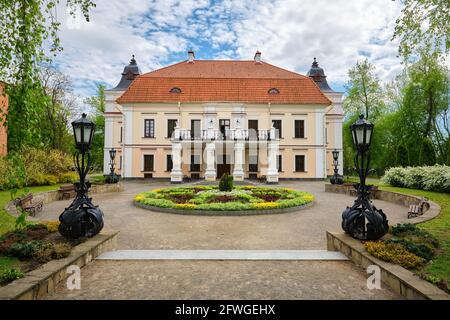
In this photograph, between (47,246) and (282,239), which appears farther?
(282,239)

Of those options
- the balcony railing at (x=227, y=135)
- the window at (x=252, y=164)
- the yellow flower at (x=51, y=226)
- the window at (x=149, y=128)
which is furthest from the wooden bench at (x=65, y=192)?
the window at (x=252, y=164)

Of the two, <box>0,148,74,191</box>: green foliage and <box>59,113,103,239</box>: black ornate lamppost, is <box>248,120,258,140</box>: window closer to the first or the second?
<box>0,148,74,191</box>: green foliage

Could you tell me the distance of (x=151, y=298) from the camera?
3.45 meters

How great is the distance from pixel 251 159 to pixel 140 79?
15.2 metres

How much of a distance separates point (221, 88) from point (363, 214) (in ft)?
80.3

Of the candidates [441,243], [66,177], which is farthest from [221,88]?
[441,243]

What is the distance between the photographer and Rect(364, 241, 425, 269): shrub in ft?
13.2

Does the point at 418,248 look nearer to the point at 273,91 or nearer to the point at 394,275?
the point at 394,275

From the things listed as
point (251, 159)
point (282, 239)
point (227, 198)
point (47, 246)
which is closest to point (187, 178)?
point (251, 159)

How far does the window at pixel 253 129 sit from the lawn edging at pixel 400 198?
10.5 metres

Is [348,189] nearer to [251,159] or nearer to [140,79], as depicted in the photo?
[251,159]

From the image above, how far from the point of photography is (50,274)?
11.7 ft

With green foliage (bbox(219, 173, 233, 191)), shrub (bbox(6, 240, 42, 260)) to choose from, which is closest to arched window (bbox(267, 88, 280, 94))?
green foliage (bbox(219, 173, 233, 191))

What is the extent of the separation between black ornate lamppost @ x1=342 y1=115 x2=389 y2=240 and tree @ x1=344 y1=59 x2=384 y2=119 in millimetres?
32516
